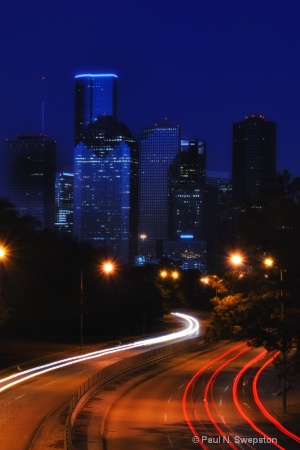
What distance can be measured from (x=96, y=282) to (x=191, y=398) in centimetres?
4405

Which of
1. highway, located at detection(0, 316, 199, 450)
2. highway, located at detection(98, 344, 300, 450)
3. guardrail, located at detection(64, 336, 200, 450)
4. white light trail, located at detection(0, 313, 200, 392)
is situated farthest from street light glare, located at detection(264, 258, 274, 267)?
white light trail, located at detection(0, 313, 200, 392)

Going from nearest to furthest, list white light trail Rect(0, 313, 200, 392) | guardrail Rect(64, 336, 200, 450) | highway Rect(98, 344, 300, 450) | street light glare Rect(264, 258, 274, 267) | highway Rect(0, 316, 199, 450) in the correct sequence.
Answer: highway Rect(98, 344, 300, 450) < highway Rect(0, 316, 199, 450) < guardrail Rect(64, 336, 200, 450) < street light glare Rect(264, 258, 274, 267) < white light trail Rect(0, 313, 200, 392)

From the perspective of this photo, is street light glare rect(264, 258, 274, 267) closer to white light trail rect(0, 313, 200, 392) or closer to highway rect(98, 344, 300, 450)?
highway rect(98, 344, 300, 450)

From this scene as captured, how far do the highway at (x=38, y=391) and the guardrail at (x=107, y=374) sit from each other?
78 centimetres

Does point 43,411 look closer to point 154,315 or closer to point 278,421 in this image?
point 278,421

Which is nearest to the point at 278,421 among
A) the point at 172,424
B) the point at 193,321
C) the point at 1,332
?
the point at 172,424

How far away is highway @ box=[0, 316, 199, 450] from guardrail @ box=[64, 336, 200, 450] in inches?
30.8

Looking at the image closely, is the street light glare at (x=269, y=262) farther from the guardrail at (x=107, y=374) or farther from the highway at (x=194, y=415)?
the guardrail at (x=107, y=374)

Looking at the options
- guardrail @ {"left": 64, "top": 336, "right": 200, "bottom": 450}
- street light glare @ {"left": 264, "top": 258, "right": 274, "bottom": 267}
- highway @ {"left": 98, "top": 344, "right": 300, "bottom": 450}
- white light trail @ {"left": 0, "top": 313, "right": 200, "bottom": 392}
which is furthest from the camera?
white light trail @ {"left": 0, "top": 313, "right": 200, "bottom": 392}

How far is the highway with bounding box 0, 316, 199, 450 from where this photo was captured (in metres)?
26.7

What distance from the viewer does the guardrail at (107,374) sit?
2739 centimetres

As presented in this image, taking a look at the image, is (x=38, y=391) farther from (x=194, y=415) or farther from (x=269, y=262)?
(x=269, y=262)

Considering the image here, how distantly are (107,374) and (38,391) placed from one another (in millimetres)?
6392

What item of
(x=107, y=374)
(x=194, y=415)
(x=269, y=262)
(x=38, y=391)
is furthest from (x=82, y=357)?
(x=269, y=262)
